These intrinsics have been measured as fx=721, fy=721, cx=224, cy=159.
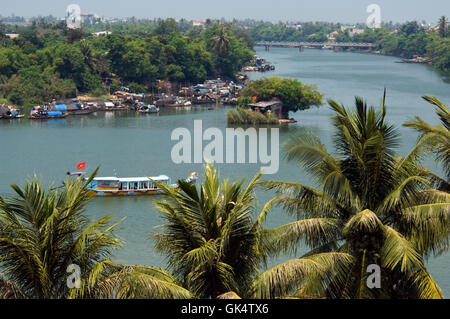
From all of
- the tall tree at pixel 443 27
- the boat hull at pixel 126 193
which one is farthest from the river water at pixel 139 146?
the tall tree at pixel 443 27

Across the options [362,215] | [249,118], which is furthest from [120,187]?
[362,215]

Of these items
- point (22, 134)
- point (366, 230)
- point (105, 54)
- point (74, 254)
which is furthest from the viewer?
point (105, 54)

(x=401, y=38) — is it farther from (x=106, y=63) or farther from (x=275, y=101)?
(x=275, y=101)

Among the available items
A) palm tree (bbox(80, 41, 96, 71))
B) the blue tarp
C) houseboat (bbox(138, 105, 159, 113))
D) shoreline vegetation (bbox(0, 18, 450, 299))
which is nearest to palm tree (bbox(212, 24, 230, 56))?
palm tree (bbox(80, 41, 96, 71))

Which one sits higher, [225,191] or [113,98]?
[225,191]

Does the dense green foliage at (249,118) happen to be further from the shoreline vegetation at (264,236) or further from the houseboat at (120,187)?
the shoreline vegetation at (264,236)

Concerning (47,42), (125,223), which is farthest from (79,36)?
(125,223)
